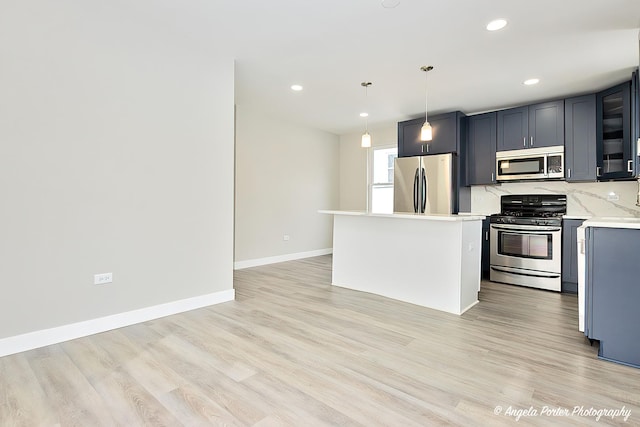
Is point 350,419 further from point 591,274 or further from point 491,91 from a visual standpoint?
point 491,91

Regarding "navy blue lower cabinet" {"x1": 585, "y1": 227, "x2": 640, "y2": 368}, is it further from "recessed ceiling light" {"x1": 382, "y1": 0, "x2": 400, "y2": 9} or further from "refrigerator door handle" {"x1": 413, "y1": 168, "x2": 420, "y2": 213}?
"refrigerator door handle" {"x1": 413, "y1": 168, "x2": 420, "y2": 213}

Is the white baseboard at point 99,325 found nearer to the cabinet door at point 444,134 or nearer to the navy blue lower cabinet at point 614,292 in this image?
the navy blue lower cabinet at point 614,292

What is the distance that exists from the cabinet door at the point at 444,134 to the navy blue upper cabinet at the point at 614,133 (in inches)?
67.4

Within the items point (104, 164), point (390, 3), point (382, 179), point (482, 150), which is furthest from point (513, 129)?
point (104, 164)

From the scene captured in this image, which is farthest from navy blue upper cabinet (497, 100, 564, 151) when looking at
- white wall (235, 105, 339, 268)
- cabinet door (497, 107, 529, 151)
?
white wall (235, 105, 339, 268)

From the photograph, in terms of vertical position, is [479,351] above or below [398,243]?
below

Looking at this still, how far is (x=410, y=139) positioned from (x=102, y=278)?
478 centimetres

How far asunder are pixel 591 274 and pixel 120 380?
327 cm

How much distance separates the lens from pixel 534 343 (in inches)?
101

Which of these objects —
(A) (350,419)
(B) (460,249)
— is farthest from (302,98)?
(A) (350,419)

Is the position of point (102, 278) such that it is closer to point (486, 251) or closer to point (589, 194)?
point (486, 251)

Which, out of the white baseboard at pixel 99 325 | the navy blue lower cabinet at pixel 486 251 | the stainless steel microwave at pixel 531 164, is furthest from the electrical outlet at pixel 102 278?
the stainless steel microwave at pixel 531 164

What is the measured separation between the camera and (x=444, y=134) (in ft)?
17.1

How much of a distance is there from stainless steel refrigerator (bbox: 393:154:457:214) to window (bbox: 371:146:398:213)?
1.11m
